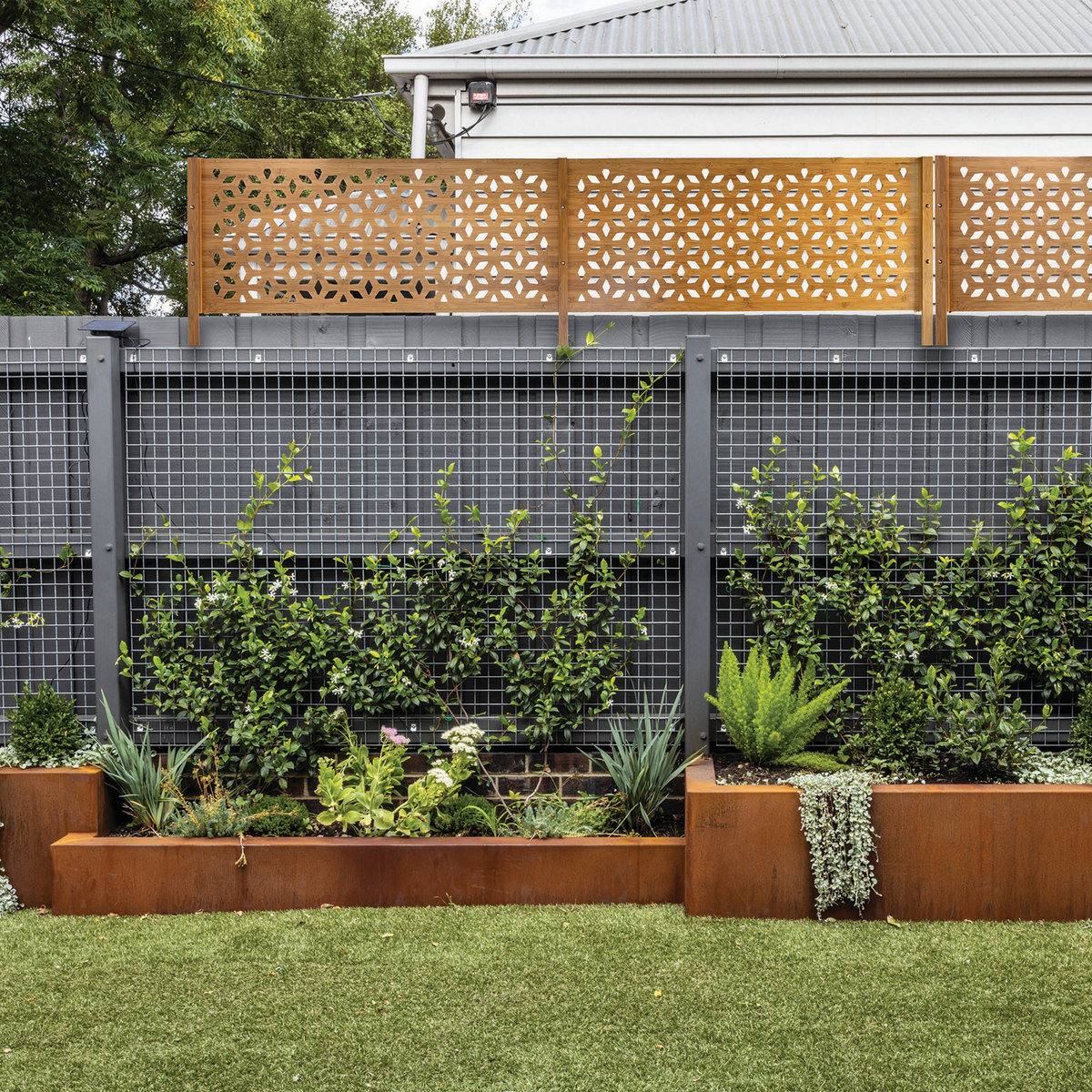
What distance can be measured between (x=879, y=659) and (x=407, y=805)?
2043mm

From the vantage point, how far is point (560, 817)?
362cm

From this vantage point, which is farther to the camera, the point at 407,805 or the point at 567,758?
the point at 567,758

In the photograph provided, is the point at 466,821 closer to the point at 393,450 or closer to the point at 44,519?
the point at 393,450

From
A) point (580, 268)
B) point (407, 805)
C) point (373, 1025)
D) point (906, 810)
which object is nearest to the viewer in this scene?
point (373, 1025)

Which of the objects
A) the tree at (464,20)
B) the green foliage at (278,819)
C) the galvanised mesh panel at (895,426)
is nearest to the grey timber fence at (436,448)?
the galvanised mesh panel at (895,426)

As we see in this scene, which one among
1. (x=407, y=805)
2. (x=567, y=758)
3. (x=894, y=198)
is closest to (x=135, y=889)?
(x=407, y=805)

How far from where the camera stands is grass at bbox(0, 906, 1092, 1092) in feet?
7.84

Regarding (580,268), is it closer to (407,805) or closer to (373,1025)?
(407,805)

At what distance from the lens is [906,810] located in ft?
10.8

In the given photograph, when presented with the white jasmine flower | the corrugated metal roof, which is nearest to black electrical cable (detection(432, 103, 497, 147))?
the corrugated metal roof

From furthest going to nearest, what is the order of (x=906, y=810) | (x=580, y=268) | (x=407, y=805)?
(x=580, y=268), (x=407, y=805), (x=906, y=810)

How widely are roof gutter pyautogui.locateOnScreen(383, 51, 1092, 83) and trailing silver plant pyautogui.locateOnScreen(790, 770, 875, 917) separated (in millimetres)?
5688

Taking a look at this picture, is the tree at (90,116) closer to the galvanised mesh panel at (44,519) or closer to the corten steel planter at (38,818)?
the galvanised mesh panel at (44,519)

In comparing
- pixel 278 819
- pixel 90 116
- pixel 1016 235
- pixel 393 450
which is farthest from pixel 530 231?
pixel 90 116
